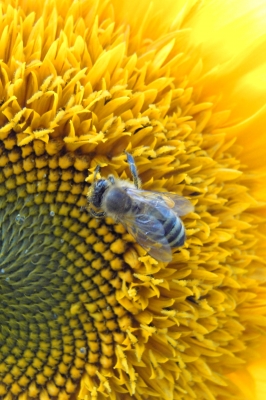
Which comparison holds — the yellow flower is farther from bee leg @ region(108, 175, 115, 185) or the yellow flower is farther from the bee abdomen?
the bee abdomen

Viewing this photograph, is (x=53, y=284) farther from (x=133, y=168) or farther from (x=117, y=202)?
(x=133, y=168)

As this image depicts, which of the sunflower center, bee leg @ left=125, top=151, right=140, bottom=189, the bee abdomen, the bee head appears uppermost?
bee leg @ left=125, top=151, right=140, bottom=189

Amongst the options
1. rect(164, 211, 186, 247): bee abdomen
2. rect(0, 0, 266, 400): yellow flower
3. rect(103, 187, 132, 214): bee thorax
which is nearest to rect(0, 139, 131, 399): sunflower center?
rect(0, 0, 266, 400): yellow flower

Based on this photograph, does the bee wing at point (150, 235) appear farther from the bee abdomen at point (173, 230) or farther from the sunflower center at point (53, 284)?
the sunflower center at point (53, 284)

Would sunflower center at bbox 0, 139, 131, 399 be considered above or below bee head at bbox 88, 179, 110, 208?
below

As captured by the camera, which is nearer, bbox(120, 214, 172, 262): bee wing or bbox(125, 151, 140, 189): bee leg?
bbox(120, 214, 172, 262): bee wing

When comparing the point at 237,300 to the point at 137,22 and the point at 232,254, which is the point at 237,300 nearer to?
the point at 232,254

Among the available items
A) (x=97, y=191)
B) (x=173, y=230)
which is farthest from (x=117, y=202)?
(x=173, y=230)
